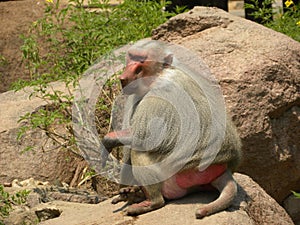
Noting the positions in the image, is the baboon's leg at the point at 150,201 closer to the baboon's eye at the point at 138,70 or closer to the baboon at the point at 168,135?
the baboon at the point at 168,135

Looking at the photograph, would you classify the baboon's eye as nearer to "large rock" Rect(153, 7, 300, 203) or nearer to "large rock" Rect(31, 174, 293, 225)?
"large rock" Rect(31, 174, 293, 225)

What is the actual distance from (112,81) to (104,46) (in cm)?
88

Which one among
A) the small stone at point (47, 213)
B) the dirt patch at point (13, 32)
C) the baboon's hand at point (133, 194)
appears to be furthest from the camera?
the dirt patch at point (13, 32)

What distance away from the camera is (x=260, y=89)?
22.2 ft

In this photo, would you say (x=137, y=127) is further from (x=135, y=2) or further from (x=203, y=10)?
(x=135, y=2)

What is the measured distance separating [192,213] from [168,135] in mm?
489

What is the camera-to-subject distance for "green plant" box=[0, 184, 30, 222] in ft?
21.7

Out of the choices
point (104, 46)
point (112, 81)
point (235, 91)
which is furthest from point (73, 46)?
point (235, 91)

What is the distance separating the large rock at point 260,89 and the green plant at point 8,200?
1685 millimetres

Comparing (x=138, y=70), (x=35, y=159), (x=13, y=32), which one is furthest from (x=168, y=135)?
(x=13, y=32)

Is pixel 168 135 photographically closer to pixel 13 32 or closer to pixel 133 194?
pixel 133 194

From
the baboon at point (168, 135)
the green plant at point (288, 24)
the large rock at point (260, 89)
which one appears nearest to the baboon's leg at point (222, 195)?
the baboon at point (168, 135)

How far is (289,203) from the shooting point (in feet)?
24.6

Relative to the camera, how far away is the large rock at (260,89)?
673cm
